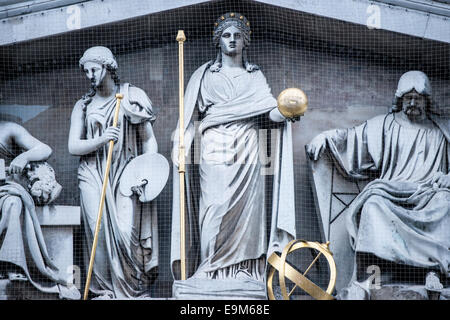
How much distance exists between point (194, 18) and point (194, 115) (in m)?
Answer: 0.79

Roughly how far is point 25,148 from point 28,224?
0.63m

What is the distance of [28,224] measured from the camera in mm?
15203

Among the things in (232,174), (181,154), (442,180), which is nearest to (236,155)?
(232,174)

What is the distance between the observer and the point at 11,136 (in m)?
15.6

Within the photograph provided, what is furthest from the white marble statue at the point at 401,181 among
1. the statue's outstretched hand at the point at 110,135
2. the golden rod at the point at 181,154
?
the statue's outstretched hand at the point at 110,135

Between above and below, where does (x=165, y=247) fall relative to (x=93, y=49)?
below

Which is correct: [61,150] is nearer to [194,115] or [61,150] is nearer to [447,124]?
[194,115]

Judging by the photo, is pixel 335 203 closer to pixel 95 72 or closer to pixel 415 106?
pixel 415 106

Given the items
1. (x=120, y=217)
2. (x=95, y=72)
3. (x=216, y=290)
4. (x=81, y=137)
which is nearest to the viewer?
(x=216, y=290)

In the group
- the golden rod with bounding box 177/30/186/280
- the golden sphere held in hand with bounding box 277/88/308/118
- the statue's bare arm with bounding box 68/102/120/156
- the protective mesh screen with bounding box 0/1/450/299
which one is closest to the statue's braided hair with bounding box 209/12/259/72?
the protective mesh screen with bounding box 0/1/450/299

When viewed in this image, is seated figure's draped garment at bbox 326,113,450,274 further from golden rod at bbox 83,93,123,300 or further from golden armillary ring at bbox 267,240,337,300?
golden rod at bbox 83,93,123,300

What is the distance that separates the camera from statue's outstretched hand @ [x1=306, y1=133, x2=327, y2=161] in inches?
613

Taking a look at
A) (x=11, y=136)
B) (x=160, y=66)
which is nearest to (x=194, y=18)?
(x=160, y=66)

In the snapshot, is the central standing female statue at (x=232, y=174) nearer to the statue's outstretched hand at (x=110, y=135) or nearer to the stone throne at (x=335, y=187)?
the stone throne at (x=335, y=187)
